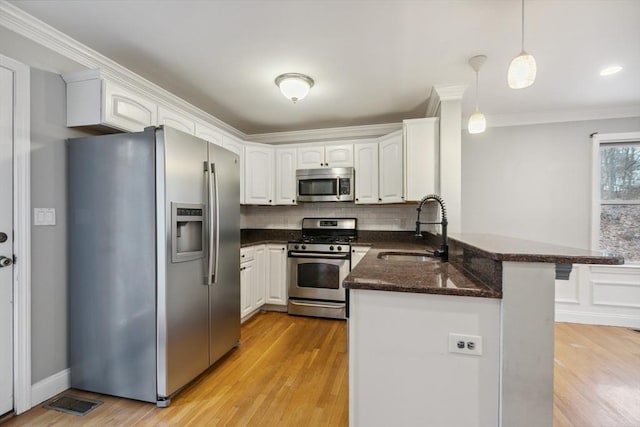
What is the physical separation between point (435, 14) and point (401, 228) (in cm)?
254

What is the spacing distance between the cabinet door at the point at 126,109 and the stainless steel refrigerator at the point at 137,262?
208mm

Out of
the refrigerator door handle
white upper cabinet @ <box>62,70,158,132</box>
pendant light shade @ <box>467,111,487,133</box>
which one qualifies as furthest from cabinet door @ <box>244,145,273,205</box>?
pendant light shade @ <box>467,111,487,133</box>

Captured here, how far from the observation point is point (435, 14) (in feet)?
5.68

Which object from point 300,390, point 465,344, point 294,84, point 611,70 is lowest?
point 300,390

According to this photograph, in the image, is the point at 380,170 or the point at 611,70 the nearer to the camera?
the point at 611,70

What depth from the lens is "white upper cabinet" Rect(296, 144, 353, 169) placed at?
3.65 m

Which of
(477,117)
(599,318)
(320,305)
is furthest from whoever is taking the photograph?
(320,305)

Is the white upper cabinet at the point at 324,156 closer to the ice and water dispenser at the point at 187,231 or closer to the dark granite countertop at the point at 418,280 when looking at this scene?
the ice and water dispenser at the point at 187,231

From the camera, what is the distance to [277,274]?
3.59 meters

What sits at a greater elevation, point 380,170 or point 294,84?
point 294,84

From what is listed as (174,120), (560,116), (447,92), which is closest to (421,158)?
(447,92)

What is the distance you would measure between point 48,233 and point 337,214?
296cm

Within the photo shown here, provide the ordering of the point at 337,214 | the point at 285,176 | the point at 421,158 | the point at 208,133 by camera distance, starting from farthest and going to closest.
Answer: the point at 337,214 → the point at 285,176 → the point at 208,133 → the point at 421,158

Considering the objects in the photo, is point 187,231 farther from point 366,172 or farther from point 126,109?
point 366,172
